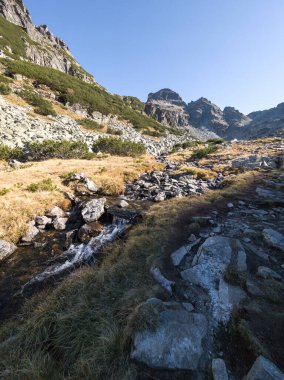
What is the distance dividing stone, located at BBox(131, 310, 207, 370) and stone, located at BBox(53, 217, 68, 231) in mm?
7666

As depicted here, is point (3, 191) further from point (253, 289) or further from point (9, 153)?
point (253, 289)

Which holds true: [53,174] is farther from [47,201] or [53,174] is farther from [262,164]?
[262,164]

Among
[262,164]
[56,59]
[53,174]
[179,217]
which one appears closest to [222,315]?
[179,217]

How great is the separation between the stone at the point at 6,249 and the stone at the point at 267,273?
8836 mm

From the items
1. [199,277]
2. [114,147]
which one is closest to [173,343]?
[199,277]

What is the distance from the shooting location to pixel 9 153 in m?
21.2

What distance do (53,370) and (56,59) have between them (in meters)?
96.4

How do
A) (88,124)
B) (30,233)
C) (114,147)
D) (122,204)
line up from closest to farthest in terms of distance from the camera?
(30,233) → (122,204) → (114,147) → (88,124)

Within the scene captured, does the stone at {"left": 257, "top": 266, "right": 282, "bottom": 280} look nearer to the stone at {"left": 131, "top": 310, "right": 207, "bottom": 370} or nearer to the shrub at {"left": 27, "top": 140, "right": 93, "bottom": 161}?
the stone at {"left": 131, "top": 310, "right": 207, "bottom": 370}

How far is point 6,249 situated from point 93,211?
4238 mm

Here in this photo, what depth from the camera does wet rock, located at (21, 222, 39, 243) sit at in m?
9.30

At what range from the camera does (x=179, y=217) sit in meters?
9.39

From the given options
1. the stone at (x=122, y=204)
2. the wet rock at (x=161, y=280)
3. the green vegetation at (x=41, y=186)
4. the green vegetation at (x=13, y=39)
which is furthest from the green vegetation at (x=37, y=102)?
the wet rock at (x=161, y=280)

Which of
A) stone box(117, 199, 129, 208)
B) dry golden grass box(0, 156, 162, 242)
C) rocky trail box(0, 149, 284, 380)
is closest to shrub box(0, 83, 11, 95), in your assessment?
dry golden grass box(0, 156, 162, 242)
